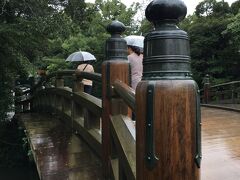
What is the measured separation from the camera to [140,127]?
1.77 meters

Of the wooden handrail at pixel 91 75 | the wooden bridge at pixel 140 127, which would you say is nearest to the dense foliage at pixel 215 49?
the wooden bridge at pixel 140 127

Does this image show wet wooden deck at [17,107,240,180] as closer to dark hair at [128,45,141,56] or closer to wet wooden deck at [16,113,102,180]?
wet wooden deck at [16,113,102,180]

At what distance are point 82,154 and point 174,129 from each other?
11.1ft

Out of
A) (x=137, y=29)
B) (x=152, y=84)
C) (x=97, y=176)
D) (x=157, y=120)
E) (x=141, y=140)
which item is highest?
(x=137, y=29)

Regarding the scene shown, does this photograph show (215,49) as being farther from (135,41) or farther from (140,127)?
(140,127)

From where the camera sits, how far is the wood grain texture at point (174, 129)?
163 cm

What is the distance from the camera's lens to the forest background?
8673mm

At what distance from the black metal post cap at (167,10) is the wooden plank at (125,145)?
1279 mm

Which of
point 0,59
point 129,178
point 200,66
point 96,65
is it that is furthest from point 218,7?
point 129,178

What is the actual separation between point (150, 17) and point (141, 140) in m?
0.61

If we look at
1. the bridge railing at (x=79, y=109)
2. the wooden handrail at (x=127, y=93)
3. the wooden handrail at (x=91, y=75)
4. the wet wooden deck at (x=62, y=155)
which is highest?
the wooden handrail at (x=91, y=75)

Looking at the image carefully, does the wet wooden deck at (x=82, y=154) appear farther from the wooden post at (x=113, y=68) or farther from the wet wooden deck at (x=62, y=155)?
the wooden post at (x=113, y=68)

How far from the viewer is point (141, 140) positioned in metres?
1.75

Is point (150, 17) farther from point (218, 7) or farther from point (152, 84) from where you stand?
point (218, 7)
